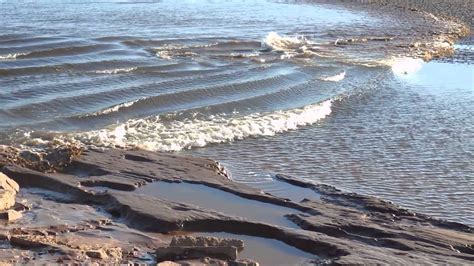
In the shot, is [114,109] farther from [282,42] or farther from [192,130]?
[282,42]

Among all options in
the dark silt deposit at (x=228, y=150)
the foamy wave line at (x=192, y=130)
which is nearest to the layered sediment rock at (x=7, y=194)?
the dark silt deposit at (x=228, y=150)

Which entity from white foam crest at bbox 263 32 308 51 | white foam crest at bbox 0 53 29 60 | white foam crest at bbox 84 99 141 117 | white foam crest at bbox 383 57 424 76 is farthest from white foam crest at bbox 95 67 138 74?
white foam crest at bbox 383 57 424 76

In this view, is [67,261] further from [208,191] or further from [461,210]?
[461,210]

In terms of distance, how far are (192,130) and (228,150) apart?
3.65ft

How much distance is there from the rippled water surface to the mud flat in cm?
70

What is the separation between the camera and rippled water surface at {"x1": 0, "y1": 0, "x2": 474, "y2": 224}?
31.2ft

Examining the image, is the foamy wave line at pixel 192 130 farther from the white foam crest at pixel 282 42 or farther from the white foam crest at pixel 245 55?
the white foam crest at pixel 282 42

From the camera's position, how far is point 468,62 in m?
20.3

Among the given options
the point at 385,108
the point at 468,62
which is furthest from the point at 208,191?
the point at 468,62

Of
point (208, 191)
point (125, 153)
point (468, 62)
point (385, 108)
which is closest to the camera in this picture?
point (208, 191)

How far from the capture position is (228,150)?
33.6 feet

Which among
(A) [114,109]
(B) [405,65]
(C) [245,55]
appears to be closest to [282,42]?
(C) [245,55]

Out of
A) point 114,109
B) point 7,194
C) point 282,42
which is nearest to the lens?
point 7,194

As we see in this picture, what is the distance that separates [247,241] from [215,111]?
19.8 ft
